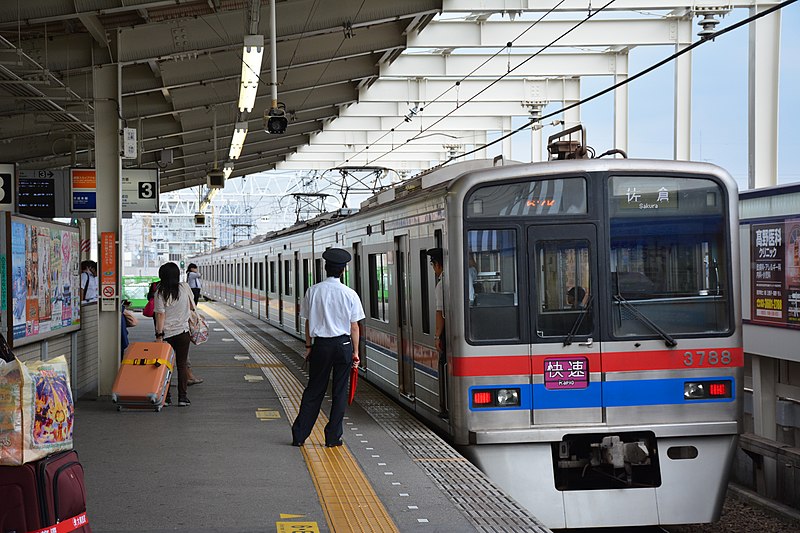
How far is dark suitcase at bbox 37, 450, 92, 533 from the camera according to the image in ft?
14.3

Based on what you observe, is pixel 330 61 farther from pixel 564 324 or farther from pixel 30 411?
pixel 30 411

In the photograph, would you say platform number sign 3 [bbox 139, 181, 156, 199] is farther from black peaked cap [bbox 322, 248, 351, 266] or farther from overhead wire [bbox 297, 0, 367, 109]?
black peaked cap [bbox 322, 248, 351, 266]

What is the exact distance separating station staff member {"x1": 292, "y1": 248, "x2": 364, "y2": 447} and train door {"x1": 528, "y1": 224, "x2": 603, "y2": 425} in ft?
4.50

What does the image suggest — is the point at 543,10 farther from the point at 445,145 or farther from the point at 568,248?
the point at 445,145

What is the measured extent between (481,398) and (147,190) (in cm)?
938

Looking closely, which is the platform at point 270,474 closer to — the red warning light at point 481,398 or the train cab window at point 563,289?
the red warning light at point 481,398

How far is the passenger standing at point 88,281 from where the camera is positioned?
13352 mm

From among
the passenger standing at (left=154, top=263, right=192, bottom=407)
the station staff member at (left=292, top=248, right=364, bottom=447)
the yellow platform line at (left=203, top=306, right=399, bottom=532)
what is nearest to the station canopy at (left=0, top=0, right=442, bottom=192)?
the passenger standing at (left=154, top=263, right=192, bottom=407)

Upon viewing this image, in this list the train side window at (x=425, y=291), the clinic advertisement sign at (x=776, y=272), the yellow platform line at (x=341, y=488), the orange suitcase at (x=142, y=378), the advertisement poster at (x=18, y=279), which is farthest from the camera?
the orange suitcase at (x=142, y=378)

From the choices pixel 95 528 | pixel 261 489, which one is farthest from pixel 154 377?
pixel 95 528

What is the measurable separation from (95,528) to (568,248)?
147 inches

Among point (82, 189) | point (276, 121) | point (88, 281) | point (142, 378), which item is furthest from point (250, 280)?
point (142, 378)

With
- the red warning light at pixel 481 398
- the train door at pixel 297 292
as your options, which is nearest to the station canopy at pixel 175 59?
the train door at pixel 297 292

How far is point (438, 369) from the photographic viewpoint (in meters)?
8.05
